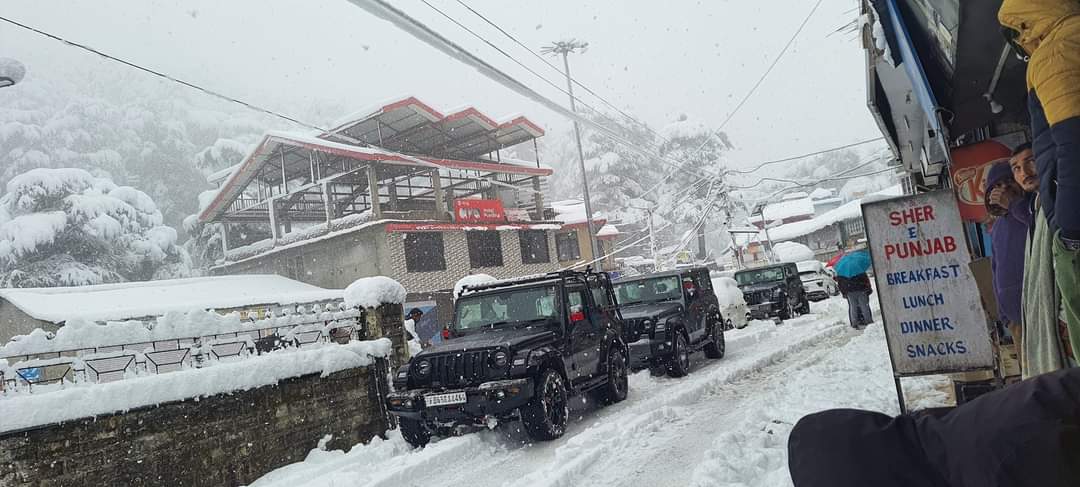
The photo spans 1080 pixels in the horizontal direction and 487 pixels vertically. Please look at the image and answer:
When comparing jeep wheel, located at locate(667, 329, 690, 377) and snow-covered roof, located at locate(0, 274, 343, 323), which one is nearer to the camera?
jeep wheel, located at locate(667, 329, 690, 377)

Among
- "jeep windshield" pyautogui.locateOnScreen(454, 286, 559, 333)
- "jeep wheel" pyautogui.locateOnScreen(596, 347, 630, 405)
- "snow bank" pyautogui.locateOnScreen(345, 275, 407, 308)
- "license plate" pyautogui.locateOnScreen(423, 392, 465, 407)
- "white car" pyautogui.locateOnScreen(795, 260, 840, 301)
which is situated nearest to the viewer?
"license plate" pyautogui.locateOnScreen(423, 392, 465, 407)

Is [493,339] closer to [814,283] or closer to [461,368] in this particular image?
[461,368]

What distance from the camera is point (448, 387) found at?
7184mm

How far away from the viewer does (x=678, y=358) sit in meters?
10.7

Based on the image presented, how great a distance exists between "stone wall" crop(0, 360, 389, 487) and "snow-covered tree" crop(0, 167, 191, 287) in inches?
992

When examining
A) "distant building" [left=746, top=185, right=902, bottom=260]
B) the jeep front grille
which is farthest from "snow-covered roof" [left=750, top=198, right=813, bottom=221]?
the jeep front grille

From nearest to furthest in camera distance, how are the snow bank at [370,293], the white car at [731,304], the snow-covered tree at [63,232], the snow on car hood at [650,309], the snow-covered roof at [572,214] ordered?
the snow bank at [370,293] < the snow on car hood at [650,309] < the white car at [731,304] < the snow-covered tree at [63,232] < the snow-covered roof at [572,214]

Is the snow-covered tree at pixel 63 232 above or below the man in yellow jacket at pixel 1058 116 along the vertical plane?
above

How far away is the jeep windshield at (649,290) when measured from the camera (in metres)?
12.3

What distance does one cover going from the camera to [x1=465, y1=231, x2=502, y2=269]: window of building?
90.0 ft

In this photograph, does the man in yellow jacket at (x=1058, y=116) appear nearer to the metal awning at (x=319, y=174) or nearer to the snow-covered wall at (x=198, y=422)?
the snow-covered wall at (x=198, y=422)

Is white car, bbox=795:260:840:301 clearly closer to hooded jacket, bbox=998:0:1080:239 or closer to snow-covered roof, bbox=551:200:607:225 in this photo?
snow-covered roof, bbox=551:200:607:225

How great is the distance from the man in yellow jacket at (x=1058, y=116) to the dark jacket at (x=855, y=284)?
448 inches

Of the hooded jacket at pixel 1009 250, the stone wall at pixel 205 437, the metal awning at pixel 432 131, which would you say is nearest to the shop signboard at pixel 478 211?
the metal awning at pixel 432 131
